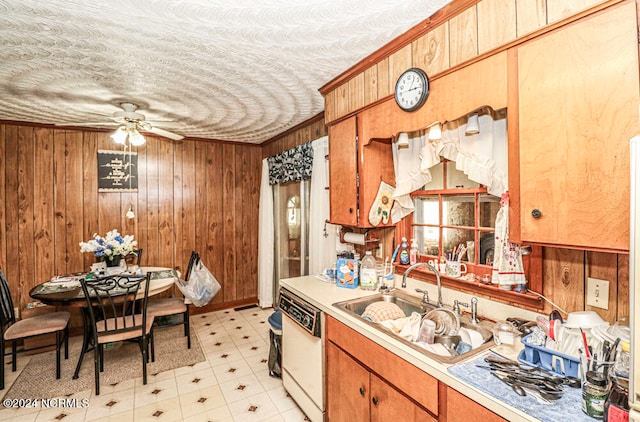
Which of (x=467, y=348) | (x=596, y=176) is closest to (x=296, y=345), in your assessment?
(x=467, y=348)

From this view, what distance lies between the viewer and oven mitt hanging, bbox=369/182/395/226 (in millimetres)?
2207

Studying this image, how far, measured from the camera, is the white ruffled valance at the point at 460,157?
5.27ft

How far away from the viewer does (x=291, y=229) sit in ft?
13.8

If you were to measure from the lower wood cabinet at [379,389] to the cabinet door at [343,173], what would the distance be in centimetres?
82

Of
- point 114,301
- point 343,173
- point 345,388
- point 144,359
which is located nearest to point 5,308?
point 114,301

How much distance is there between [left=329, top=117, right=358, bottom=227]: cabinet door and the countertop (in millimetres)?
511

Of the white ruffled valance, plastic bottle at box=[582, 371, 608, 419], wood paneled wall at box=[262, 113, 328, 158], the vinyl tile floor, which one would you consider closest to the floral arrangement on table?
the vinyl tile floor

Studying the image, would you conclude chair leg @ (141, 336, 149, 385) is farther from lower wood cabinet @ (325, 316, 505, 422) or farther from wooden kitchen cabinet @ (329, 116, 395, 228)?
wooden kitchen cabinet @ (329, 116, 395, 228)

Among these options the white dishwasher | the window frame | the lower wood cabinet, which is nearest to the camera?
the lower wood cabinet

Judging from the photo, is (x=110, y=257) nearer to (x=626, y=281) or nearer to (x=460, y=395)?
(x=460, y=395)

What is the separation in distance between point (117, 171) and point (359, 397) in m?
3.80

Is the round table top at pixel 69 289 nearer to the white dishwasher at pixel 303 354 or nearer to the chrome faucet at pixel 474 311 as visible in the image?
the white dishwasher at pixel 303 354

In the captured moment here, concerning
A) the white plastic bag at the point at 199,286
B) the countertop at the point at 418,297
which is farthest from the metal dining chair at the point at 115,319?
the countertop at the point at 418,297

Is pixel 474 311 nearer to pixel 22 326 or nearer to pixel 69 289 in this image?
pixel 69 289
